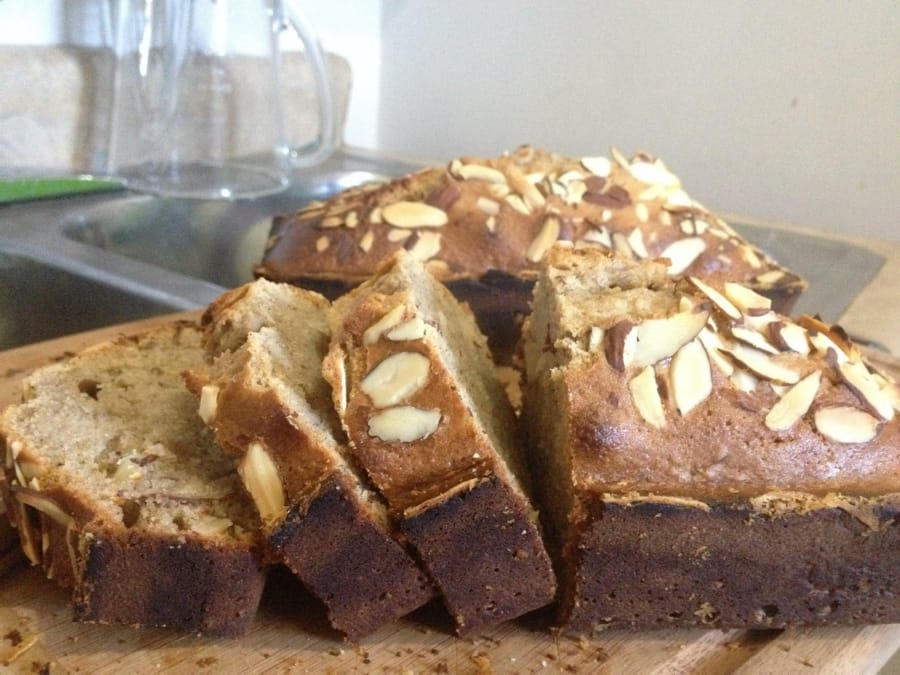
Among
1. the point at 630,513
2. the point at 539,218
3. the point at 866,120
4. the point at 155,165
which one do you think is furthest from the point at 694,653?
the point at 866,120

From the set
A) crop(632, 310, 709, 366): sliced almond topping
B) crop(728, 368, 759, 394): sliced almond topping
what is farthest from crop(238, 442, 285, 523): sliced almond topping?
crop(728, 368, 759, 394): sliced almond topping

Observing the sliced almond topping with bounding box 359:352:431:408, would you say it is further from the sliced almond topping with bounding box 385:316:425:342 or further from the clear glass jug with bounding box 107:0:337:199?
the clear glass jug with bounding box 107:0:337:199

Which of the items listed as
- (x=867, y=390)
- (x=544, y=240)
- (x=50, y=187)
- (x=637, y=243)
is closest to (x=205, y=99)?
(x=50, y=187)

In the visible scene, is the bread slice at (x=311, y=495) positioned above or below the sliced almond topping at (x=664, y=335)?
below

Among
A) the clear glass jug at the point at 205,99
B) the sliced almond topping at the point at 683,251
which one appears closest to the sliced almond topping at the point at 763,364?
the sliced almond topping at the point at 683,251

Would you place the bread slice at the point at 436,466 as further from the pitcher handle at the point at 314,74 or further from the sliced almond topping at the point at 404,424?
the pitcher handle at the point at 314,74

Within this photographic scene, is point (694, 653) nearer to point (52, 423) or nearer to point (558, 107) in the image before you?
point (52, 423)

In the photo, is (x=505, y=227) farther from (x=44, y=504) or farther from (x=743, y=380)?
(x=44, y=504)
